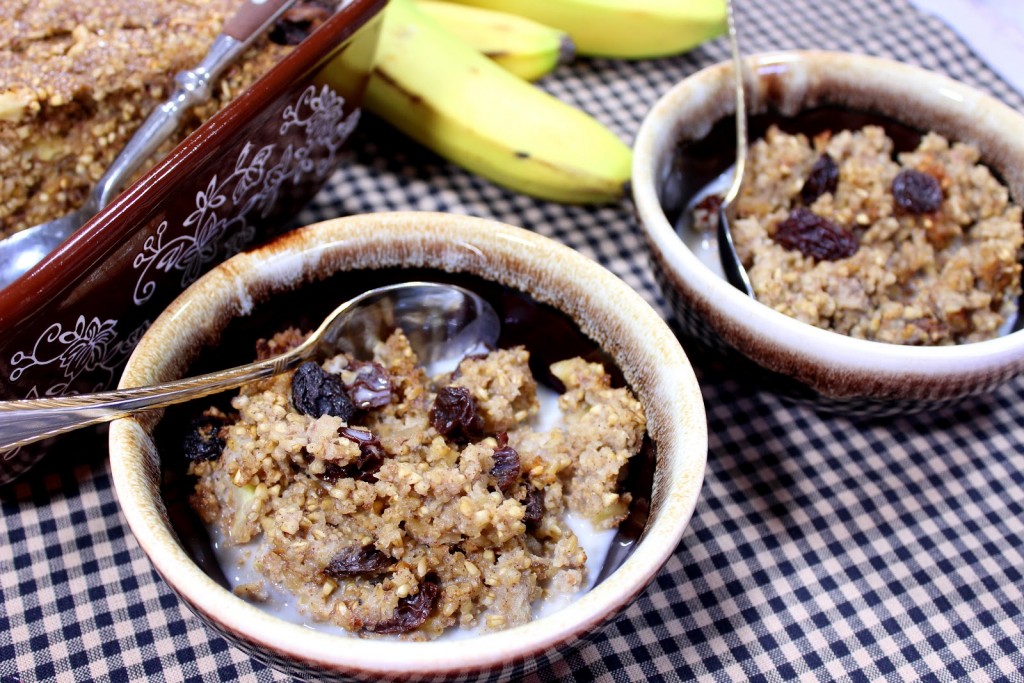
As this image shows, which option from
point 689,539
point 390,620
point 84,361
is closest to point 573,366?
point 689,539

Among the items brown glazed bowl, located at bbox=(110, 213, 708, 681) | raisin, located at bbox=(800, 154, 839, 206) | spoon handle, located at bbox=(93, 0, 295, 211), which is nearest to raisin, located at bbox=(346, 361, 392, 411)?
brown glazed bowl, located at bbox=(110, 213, 708, 681)

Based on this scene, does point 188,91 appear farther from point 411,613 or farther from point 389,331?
point 411,613

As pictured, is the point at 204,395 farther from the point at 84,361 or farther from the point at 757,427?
the point at 757,427

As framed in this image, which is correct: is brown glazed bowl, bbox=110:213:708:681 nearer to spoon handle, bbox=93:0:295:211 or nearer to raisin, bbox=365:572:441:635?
raisin, bbox=365:572:441:635

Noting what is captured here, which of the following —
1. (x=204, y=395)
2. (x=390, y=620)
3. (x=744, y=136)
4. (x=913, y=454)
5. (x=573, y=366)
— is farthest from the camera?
(x=744, y=136)

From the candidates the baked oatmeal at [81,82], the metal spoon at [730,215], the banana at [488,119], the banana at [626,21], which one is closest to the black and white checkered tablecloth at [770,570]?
the metal spoon at [730,215]
